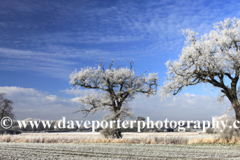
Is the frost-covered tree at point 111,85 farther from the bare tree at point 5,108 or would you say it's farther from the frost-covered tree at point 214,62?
the bare tree at point 5,108

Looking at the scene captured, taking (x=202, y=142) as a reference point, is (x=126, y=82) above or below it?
above

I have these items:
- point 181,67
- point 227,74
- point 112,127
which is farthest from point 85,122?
point 227,74

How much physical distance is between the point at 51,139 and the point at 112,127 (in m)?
6.00

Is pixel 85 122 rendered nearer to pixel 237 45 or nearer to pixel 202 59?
pixel 202 59

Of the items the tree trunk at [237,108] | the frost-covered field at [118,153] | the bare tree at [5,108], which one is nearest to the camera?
the frost-covered field at [118,153]

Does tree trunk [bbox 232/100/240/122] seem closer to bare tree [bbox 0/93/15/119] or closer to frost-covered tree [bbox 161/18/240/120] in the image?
frost-covered tree [bbox 161/18/240/120]

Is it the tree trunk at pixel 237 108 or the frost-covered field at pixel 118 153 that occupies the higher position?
the tree trunk at pixel 237 108

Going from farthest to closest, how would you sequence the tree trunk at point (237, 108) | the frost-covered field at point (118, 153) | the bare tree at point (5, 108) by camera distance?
the bare tree at point (5, 108) → the tree trunk at point (237, 108) → the frost-covered field at point (118, 153)

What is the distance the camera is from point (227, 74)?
859 inches

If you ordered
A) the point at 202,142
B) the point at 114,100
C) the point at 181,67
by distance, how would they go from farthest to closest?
the point at 114,100 < the point at 181,67 < the point at 202,142

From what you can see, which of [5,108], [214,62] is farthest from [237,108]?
[5,108]

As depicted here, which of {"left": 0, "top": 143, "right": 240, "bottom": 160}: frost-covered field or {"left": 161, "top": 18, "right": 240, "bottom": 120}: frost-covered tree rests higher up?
{"left": 161, "top": 18, "right": 240, "bottom": 120}: frost-covered tree

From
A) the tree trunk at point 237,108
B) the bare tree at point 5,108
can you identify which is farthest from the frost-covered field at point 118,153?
the bare tree at point 5,108

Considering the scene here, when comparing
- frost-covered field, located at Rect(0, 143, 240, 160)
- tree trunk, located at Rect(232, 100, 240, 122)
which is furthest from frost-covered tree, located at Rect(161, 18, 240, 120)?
frost-covered field, located at Rect(0, 143, 240, 160)
